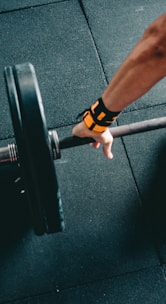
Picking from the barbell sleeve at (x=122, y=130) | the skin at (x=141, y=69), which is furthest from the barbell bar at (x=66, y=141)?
the skin at (x=141, y=69)

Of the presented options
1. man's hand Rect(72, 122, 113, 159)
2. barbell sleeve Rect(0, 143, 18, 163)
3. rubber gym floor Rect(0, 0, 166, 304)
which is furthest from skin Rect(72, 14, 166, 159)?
rubber gym floor Rect(0, 0, 166, 304)

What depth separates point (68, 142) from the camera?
1.38 meters

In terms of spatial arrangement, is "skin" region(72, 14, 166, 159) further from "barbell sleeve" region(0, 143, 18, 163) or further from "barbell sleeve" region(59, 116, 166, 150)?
"barbell sleeve" region(0, 143, 18, 163)

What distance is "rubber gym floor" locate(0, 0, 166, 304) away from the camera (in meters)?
1.62

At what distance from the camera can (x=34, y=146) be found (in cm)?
108

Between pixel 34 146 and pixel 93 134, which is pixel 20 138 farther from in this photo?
pixel 93 134

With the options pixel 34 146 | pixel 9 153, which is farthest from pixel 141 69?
pixel 9 153

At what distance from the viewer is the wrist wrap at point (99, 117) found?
1.27 m

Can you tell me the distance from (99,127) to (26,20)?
1.10 m

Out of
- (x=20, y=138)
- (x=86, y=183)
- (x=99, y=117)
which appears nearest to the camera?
(x=20, y=138)

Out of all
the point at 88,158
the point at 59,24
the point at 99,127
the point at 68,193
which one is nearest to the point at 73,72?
the point at 59,24

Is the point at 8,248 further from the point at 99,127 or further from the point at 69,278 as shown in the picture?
the point at 99,127

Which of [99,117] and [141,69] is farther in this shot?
[99,117]

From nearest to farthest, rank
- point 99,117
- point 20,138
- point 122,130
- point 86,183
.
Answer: point 20,138
point 99,117
point 122,130
point 86,183
